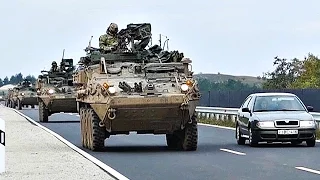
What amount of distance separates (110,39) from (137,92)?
3628 millimetres

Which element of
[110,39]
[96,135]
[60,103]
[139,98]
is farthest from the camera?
[60,103]

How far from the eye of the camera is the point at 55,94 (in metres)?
45.0

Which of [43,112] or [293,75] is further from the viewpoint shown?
[293,75]

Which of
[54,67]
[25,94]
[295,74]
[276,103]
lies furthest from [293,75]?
[276,103]

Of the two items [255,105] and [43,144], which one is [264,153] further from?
[43,144]

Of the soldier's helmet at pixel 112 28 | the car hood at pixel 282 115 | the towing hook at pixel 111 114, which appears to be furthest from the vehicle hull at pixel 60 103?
the towing hook at pixel 111 114

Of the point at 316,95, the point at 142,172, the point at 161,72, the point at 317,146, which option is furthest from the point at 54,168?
the point at 316,95

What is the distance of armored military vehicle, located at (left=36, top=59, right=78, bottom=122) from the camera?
4478cm

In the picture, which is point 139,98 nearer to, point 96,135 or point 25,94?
point 96,135

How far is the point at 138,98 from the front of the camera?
23.0 metres

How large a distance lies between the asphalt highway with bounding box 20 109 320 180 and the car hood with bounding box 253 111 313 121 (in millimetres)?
712

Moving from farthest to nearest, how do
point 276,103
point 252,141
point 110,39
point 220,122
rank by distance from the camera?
point 220,122 → point 110,39 → point 276,103 → point 252,141

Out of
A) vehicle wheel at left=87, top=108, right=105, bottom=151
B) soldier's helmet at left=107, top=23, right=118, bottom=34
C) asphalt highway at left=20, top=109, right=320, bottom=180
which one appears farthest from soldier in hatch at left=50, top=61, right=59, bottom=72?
vehicle wheel at left=87, top=108, right=105, bottom=151

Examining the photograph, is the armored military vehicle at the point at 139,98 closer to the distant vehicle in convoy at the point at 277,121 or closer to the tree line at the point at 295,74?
the distant vehicle in convoy at the point at 277,121
